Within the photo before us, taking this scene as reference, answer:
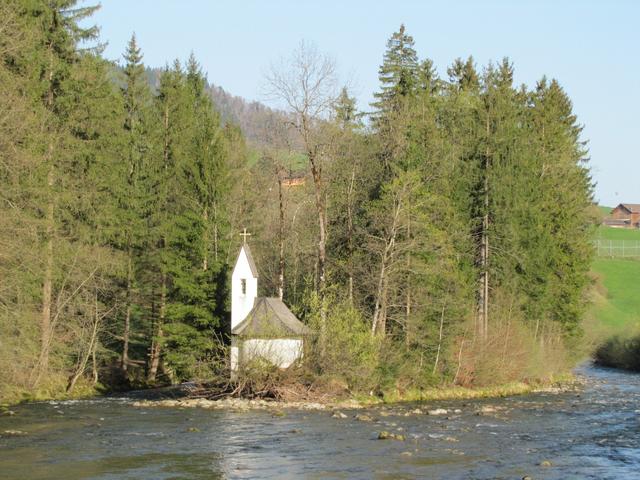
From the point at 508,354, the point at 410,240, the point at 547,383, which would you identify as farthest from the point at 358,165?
the point at 547,383

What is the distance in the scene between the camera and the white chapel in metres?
38.4

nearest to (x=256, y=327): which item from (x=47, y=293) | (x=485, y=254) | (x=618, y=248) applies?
(x=47, y=293)

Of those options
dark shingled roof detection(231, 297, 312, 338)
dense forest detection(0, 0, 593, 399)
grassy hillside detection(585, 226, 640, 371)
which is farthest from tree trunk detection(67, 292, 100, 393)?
grassy hillside detection(585, 226, 640, 371)

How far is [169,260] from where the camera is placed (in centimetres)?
4653

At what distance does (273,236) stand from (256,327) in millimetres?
20202

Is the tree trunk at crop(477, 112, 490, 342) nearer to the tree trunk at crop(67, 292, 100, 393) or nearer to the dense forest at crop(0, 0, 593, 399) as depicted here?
the dense forest at crop(0, 0, 593, 399)

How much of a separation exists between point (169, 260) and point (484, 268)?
17.5 metres

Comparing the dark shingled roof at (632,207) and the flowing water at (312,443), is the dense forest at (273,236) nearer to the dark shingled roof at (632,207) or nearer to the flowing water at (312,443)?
the flowing water at (312,443)

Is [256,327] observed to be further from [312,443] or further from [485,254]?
[485,254]

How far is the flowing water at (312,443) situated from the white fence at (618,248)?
80.9 m

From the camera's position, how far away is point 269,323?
3962cm

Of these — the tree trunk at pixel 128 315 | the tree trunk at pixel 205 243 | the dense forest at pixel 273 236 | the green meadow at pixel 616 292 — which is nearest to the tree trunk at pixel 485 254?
the dense forest at pixel 273 236

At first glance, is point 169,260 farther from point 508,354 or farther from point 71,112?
point 508,354

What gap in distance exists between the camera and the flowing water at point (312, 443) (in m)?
23.2
